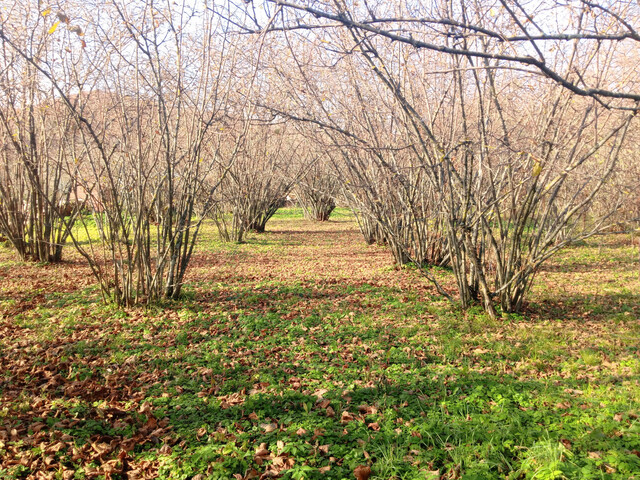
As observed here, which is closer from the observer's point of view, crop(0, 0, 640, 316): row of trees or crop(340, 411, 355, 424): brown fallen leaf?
crop(340, 411, 355, 424): brown fallen leaf

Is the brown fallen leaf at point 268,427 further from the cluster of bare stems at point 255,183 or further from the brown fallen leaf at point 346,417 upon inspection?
the cluster of bare stems at point 255,183

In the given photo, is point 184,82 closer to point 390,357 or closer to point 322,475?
point 390,357

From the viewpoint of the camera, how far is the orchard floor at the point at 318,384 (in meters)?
2.74

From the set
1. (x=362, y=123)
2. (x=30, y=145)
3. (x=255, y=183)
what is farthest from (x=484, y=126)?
(x=255, y=183)

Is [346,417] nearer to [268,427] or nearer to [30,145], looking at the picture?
[268,427]

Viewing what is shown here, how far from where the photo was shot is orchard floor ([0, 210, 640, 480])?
274 centimetres

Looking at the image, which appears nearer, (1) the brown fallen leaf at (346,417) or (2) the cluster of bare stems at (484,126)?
(1) the brown fallen leaf at (346,417)

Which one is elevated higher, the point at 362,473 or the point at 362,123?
the point at 362,123

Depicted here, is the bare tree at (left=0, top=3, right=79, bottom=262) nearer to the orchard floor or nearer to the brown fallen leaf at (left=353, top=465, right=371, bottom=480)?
the orchard floor

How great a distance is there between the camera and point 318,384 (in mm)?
3855

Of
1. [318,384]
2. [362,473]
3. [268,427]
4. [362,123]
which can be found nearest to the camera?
[362,473]

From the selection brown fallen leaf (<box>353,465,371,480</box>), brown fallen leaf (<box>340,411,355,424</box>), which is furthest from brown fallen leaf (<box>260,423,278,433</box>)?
brown fallen leaf (<box>353,465,371,480</box>)

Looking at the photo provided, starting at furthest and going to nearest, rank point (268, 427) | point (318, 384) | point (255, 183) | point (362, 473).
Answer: point (255, 183) → point (318, 384) → point (268, 427) → point (362, 473)

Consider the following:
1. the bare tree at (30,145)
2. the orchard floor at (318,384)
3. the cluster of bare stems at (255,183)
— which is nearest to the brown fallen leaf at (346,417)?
the orchard floor at (318,384)
